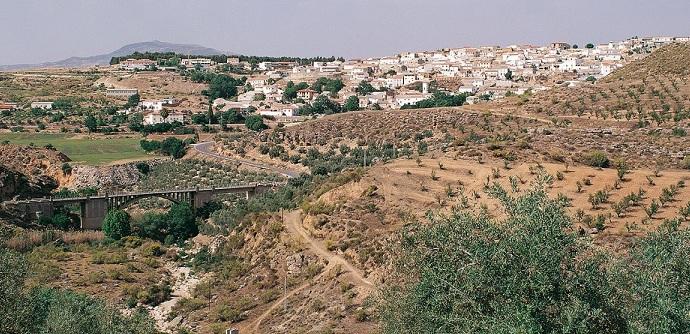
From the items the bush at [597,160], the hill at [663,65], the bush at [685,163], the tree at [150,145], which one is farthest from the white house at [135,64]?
the bush at [685,163]

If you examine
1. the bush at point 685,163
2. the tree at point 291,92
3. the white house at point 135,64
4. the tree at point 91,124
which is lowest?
the tree at point 91,124

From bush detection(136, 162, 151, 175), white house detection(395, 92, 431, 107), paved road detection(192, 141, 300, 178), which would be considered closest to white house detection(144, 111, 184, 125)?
paved road detection(192, 141, 300, 178)

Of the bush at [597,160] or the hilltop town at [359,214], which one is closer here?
the hilltop town at [359,214]

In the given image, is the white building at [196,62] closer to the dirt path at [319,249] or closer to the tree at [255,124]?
the tree at [255,124]

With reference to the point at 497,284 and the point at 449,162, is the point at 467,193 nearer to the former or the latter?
the point at 449,162

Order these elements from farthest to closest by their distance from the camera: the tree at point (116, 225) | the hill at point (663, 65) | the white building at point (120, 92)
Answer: the white building at point (120, 92), the hill at point (663, 65), the tree at point (116, 225)

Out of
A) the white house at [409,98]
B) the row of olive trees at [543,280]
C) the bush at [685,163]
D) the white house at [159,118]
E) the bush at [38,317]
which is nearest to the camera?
the row of olive trees at [543,280]
